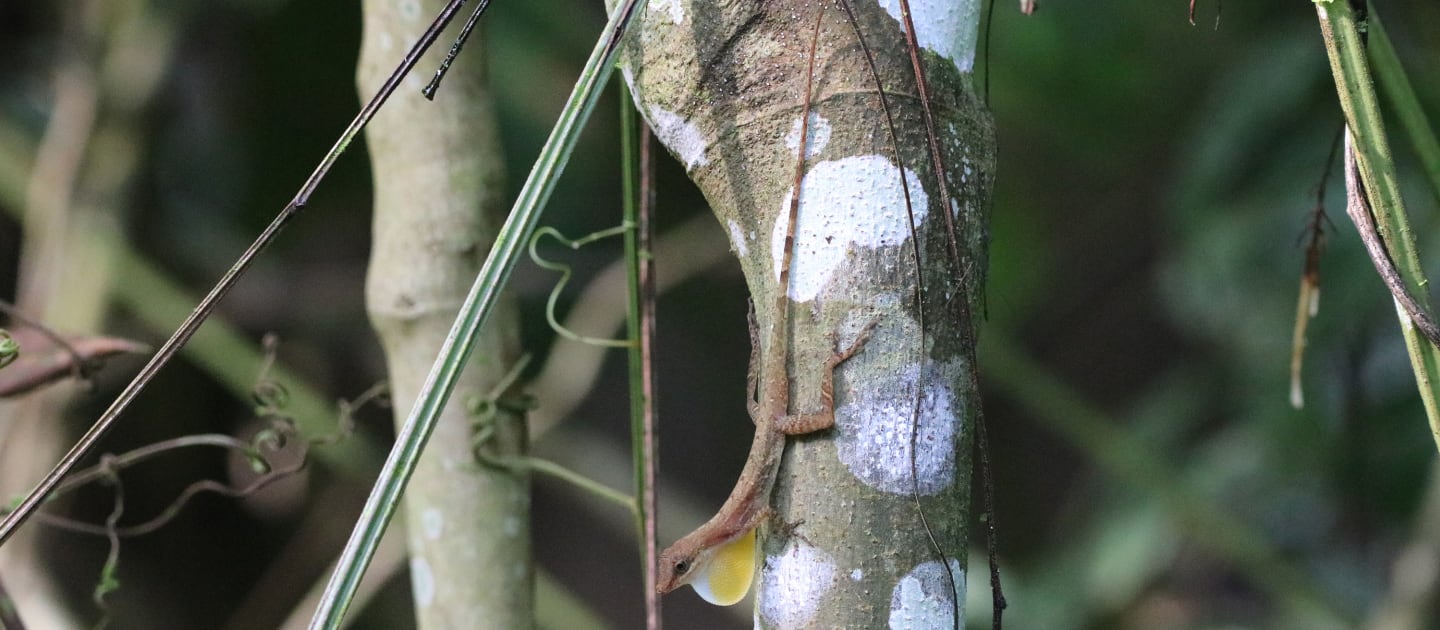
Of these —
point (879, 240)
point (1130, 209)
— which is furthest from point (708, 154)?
point (1130, 209)

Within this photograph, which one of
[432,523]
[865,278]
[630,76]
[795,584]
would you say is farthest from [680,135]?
[432,523]

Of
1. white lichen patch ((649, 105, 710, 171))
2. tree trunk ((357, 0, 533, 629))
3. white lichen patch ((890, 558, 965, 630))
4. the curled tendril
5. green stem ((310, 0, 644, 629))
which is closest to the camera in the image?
green stem ((310, 0, 644, 629))

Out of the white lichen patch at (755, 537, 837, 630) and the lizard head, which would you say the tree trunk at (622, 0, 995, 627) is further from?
the lizard head

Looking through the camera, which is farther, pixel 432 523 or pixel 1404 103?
pixel 432 523

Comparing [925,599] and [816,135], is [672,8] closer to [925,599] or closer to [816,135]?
[816,135]

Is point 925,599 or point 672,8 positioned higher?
point 672,8

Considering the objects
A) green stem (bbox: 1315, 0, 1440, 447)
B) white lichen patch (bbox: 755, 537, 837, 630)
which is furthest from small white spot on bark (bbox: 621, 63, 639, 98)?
green stem (bbox: 1315, 0, 1440, 447)

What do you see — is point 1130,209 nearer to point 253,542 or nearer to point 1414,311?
point 253,542
